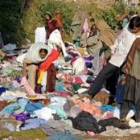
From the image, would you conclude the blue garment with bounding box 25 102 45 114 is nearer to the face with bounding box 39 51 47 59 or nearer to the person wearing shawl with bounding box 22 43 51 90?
the person wearing shawl with bounding box 22 43 51 90

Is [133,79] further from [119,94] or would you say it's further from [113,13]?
[113,13]

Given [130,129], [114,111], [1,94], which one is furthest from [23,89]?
[130,129]

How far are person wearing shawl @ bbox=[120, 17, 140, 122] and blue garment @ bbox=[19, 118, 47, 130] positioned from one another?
4.75 ft

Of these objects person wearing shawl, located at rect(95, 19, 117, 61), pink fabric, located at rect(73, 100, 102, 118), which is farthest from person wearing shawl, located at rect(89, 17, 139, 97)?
person wearing shawl, located at rect(95, 19, 117, 61)

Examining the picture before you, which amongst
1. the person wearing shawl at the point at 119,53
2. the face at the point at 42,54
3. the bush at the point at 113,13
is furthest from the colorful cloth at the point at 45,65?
the bush at the point at 113,13

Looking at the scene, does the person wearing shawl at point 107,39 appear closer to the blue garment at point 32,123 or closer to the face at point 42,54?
the face at point 42,54

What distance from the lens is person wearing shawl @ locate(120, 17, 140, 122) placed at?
26.9 feet

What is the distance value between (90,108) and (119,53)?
1.17 metres

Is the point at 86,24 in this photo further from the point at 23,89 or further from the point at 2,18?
the point at 23,89

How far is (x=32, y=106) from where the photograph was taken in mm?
8836

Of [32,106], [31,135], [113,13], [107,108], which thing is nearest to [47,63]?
[32,106]

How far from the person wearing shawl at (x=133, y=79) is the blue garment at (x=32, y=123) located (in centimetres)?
145

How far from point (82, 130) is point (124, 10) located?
1350cm

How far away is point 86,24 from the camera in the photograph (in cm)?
Result: 1745
